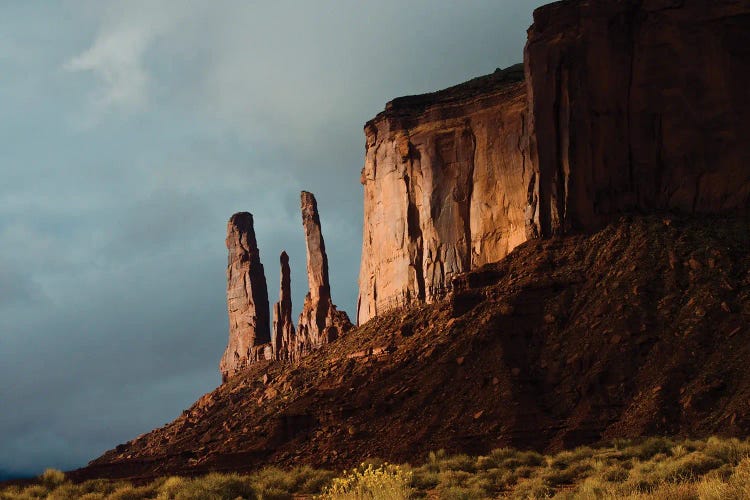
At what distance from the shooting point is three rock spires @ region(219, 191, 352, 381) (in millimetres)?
85125

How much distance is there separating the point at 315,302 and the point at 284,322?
5952mm

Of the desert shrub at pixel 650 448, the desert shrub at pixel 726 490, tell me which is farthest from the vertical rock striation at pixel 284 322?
the desert shrub at pixel 726 490

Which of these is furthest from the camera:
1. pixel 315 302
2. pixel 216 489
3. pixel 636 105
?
pixel 315 302

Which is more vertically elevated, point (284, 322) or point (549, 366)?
point (284, 322)

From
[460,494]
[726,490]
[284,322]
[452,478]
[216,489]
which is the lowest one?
[726,490]

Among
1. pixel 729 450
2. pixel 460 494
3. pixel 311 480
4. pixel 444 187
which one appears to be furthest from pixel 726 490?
pixel 444 187

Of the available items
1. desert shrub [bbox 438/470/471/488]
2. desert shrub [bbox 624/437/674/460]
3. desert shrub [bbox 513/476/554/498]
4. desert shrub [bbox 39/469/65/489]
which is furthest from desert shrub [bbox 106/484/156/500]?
desert shrub [bbox 624/437/674/460]

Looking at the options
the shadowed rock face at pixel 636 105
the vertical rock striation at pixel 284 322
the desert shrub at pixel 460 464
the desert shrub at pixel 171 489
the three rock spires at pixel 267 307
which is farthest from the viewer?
the vertical rock striation at pixel 284 322

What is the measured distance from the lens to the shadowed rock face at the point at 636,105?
58406 mm

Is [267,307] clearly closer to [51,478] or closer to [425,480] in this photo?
[51,478]

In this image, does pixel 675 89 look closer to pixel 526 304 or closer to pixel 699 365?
pixel 526 304

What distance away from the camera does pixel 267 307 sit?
10375 centimetres

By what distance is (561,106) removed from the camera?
5922 cm

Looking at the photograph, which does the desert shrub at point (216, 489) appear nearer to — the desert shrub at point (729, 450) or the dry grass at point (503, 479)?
the dry grass at point (503, 479)
